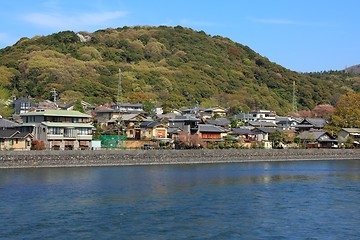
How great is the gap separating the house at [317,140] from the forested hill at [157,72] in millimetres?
20543

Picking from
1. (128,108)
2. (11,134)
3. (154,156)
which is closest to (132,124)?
(128,108)

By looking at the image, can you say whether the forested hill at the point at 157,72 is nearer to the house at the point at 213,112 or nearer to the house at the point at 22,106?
the house at the point at 213,112

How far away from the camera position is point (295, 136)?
213ft

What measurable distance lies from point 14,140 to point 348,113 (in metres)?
45.7

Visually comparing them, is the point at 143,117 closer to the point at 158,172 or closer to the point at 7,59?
the point at 158,172

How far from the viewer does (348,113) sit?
68750 millimetres

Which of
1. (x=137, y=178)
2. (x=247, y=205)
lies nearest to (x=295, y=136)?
(x=137, y=178)

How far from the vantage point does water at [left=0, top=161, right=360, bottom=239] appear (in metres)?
16.6

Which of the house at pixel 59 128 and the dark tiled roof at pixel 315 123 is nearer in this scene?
the house at pixel 59 128

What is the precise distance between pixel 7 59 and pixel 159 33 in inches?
2188

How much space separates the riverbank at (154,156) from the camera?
3734cm

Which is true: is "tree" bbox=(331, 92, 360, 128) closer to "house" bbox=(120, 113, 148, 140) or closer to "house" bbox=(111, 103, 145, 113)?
"house" bbox=(111, 103, 145, 113)

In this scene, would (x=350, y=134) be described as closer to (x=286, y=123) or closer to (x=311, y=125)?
(x=311, y=125)

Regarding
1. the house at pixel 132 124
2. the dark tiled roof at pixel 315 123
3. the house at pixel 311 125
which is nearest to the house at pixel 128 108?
the house at pixel 132 124
